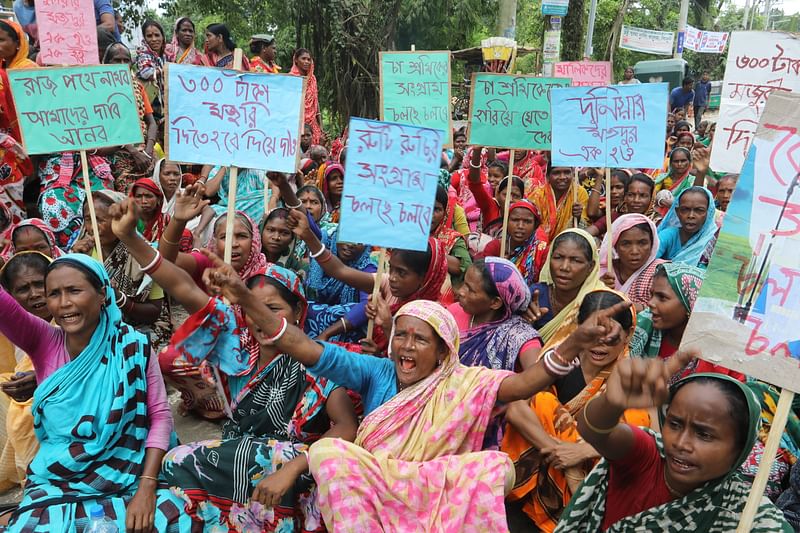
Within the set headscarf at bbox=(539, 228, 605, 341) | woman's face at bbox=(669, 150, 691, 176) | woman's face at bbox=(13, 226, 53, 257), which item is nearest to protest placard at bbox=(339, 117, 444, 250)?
headscarf at bbox=(539, 228, 605, 341)

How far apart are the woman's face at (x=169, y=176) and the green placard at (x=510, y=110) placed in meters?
2.78

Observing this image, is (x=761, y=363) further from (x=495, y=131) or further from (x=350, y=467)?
(x=495, y=131)

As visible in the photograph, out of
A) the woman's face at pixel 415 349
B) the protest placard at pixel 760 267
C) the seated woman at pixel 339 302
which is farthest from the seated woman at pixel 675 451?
the seated woman at pixel 339 302

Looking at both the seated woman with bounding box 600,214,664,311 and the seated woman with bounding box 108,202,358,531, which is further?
the seated woman with bounding box 600,214,664,311

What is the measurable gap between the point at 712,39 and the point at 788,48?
67.5 feet

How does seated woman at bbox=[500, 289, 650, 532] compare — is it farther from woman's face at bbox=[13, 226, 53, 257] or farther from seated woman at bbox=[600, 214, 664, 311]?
woman's face at bbox=[13, 226, 53, 257]

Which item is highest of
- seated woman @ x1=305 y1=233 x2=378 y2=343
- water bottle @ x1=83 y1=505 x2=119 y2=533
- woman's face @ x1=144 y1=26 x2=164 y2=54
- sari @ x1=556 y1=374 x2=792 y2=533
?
woman's face @ x1=144 y1=26 x2=164 y2=54

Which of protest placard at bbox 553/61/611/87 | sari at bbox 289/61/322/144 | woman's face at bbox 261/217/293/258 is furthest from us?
sari at bbox 289/61/322/144

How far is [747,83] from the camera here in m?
4.02

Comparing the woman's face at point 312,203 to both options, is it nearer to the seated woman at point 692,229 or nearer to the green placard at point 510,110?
the green placard at point 510,110

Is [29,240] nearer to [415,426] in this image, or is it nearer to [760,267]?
[415,426]

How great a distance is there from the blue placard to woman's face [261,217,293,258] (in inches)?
81.6

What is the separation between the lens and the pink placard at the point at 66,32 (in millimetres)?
5285

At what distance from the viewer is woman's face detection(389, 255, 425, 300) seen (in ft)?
12.0
